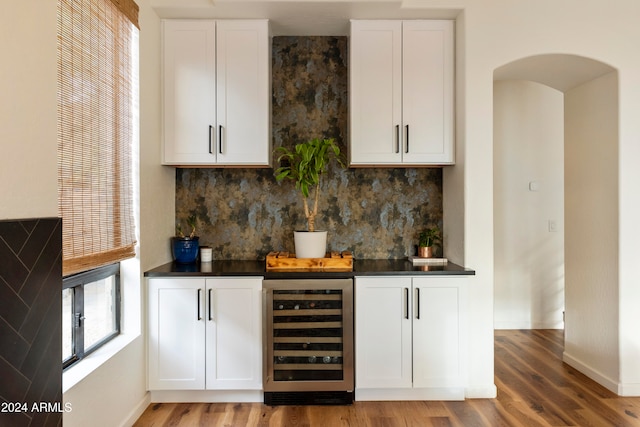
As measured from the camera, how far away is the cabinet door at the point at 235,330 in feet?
8.50

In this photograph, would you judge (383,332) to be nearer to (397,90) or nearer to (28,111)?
(397,90)

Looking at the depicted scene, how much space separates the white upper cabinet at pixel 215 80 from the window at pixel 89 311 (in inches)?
39.1

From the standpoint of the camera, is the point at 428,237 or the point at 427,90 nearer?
the point at 427,90

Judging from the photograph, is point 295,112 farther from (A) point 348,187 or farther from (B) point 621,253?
(B) point 621,253

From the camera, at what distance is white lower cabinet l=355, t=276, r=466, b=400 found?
8.57ft

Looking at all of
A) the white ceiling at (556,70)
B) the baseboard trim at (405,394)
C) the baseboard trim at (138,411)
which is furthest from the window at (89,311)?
the white ceiling at (556,70)

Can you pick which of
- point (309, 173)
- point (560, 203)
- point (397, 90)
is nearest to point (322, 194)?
point (309, 173)

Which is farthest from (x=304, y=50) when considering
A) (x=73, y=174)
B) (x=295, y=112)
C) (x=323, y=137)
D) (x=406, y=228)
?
(x=73, y=174)

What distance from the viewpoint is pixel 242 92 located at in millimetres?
2818

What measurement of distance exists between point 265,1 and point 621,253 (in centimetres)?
288

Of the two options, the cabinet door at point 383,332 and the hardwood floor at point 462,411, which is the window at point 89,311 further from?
the cabinet door at point 383,332

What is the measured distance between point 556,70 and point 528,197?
1.47 m

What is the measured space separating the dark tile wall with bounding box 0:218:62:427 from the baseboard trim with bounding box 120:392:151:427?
782mm

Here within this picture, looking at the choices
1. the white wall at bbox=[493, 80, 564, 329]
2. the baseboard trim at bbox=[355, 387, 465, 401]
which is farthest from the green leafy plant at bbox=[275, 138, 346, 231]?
the white wall at bbox=[493, 80, 564, 329]
